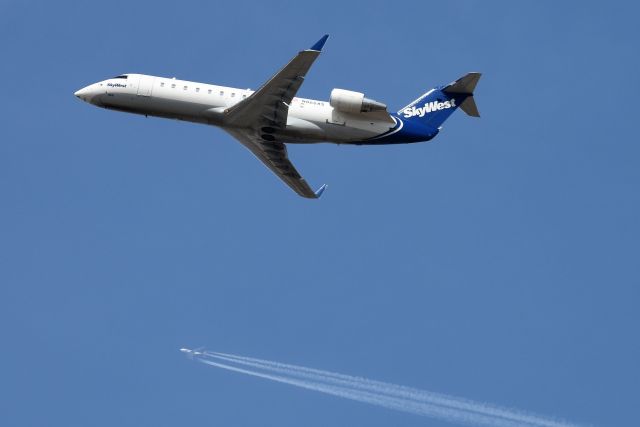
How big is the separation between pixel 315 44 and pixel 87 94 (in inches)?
571

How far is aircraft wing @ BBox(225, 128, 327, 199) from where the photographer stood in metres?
58.9

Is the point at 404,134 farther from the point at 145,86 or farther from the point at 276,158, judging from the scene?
the point at 145,86

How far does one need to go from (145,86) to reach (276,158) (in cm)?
787

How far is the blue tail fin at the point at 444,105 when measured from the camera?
5866 cm

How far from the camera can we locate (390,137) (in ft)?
187

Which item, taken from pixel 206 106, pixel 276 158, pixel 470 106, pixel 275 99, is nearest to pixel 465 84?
pixel 470 106

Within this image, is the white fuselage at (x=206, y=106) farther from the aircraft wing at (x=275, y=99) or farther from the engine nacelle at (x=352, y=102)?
the aircraft wing at (x=275, y=99)

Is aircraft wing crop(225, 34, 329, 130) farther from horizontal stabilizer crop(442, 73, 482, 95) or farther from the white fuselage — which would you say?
horizontal stabilizer crop(442, 73, 482, 95)

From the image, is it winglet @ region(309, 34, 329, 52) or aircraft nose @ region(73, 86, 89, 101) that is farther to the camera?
aircraft nose @ region(73, 86, 89, 101)

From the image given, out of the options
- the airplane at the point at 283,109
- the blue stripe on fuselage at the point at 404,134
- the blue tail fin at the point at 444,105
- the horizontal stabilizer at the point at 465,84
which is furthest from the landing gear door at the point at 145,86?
the horizontal stabilizer at the point at 465,84

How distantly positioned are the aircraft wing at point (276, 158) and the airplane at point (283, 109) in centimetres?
6

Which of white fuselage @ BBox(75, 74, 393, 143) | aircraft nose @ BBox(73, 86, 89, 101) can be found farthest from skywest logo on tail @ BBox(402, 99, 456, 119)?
aircraft nose @ BBox(73, 86, 89, 101)

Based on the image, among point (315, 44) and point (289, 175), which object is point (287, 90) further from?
point (289, 175)

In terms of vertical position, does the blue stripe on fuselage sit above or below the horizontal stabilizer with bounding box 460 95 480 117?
below
